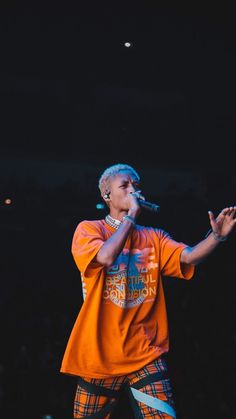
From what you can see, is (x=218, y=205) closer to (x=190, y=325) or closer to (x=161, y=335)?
(x=190, y=325)

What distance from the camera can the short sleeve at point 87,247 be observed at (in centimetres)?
243

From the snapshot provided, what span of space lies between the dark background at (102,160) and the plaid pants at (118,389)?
6.86 feet

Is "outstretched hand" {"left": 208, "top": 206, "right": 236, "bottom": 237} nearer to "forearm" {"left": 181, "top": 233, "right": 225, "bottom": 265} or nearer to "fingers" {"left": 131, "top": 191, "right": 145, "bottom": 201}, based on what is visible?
"forearm" {"left": 181, "top": 233, "right": 225, "bottom": 265}

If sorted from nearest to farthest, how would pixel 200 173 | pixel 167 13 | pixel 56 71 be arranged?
1. pixel 167 13
2. pixel 56 71
3. pixel 200 173

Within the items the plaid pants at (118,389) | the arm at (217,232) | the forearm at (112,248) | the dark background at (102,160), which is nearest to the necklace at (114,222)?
the forearm at (112,248)

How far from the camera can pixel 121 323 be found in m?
2.46

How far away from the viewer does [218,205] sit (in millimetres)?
5004

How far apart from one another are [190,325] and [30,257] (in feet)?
5.36

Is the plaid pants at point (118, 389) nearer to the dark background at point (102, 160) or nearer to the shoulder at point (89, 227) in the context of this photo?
the shoulder at point (89, 227)

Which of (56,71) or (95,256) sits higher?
(56,71)

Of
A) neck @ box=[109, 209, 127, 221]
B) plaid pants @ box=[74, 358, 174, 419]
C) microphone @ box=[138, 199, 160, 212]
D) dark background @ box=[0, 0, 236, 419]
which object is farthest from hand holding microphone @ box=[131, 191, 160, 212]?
dark background @ box=[0, 0, 236, 419]

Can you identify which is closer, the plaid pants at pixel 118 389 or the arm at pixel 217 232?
the plaid pants at pixel 118 389

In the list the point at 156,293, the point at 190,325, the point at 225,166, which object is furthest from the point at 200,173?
the point at 156,293

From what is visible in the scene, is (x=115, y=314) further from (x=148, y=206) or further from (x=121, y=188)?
(x=121, y=188)
